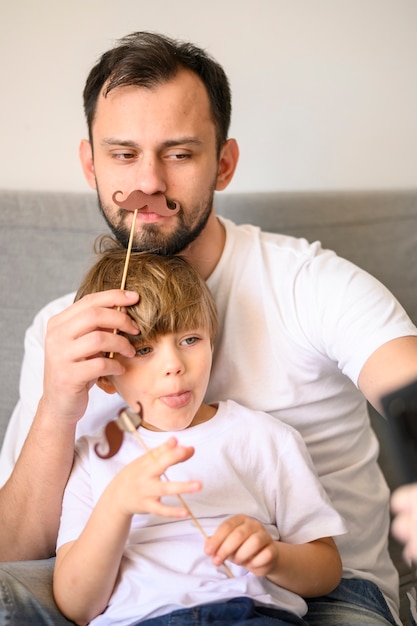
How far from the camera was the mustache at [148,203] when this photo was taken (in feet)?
4.44

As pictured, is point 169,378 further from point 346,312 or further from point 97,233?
point 97,233

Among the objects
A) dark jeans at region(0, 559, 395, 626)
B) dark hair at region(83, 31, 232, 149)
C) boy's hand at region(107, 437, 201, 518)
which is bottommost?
dark jeans at region(0, 559, 395, 626)

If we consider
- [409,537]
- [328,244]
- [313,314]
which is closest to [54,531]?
[313,314]

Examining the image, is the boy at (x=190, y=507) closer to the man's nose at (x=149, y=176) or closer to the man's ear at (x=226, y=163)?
the man's nose at (x=149, y=176)

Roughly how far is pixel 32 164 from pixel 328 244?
763mm

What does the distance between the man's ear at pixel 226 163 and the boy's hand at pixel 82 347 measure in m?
0.54

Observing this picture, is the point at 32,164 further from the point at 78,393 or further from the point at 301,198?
the point at 78,393

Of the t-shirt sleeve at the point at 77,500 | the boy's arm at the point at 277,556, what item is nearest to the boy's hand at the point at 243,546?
the boy's arm at the point at 277,556

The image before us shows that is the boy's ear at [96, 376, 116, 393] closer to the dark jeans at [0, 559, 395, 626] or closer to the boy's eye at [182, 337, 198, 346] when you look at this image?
the boy's eye at [182, 337, 198, 346]

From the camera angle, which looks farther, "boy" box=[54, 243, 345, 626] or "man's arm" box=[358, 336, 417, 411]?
"man's arm" box=[358, 336, 417, 411]

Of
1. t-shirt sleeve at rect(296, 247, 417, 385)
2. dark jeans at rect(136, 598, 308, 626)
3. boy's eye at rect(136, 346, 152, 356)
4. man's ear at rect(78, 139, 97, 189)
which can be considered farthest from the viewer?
man's ear at rect(78, 139, 97, 189)

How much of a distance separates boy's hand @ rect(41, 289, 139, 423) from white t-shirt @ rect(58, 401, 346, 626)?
10 centimetres

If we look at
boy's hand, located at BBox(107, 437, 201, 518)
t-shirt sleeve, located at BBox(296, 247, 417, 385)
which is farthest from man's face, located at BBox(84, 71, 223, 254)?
boy's hand, located at BBox(107, 437, 201, 518)

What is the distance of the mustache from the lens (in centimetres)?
135
